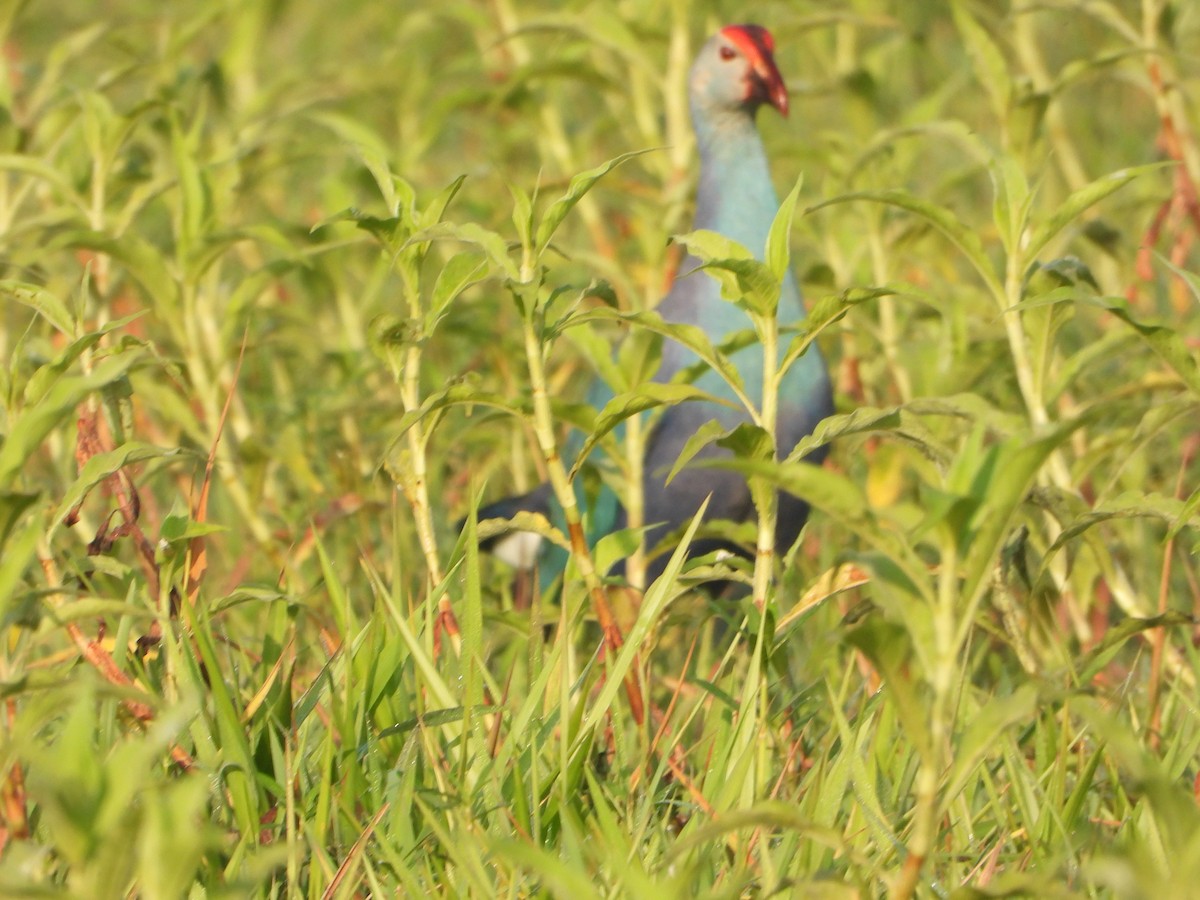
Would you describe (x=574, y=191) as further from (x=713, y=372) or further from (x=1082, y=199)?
A: (x=713, y=372)

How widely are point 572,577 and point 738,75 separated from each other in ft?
5.12

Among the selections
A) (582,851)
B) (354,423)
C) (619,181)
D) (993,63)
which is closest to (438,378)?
(354,423)

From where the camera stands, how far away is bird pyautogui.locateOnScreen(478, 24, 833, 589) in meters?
3.04

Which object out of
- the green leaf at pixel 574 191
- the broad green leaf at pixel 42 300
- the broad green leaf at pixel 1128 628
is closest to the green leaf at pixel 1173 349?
the broad green leaf at pixel 1128 628

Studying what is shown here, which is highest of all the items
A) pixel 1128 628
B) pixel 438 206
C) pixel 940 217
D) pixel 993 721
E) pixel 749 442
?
pixel 438 206

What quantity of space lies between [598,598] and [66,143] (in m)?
1.78

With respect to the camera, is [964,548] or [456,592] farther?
[456,592]

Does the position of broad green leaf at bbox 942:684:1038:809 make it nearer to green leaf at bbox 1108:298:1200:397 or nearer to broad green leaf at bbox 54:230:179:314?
green leaf at bbox 1108:298:1200:397

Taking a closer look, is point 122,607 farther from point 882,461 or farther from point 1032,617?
point 882,461

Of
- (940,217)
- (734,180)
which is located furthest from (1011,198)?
(734,180)

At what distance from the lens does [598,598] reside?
207cm

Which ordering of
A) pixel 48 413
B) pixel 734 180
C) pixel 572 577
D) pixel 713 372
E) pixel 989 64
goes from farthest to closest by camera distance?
1. pixel 734 180
2. pixel 713 372
3. pixel 989 64
4. pixel 572 577
5. pixel 48 413

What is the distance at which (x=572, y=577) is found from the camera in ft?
7.38

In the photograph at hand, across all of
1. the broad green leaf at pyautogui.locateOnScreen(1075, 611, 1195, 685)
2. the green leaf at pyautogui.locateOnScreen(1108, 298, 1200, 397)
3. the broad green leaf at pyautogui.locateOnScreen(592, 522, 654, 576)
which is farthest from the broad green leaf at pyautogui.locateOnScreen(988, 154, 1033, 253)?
the broad green leaf at pyautogui.locateOnScreen(592, 522, 654, 576)
